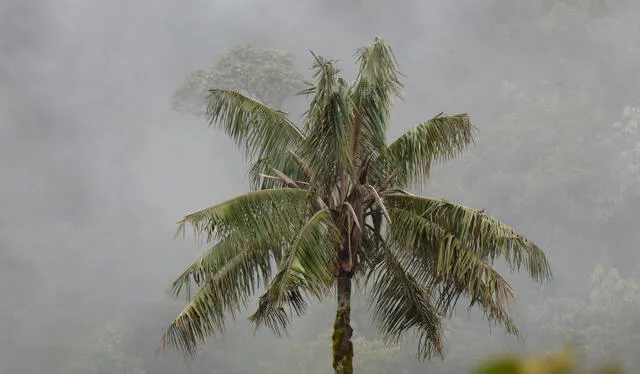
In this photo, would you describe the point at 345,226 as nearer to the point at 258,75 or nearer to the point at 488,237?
the point at 488,237

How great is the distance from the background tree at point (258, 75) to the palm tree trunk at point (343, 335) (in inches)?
1404

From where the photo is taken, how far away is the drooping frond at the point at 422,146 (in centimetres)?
801

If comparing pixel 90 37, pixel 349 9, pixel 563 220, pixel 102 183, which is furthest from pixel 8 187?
pixel 563 220

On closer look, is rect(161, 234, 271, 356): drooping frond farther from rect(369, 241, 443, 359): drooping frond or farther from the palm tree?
rect(369, 241, 443, 359): drooping frond

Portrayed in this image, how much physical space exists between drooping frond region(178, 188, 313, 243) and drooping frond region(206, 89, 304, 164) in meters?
0.63

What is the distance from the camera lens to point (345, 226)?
7766 millimetres

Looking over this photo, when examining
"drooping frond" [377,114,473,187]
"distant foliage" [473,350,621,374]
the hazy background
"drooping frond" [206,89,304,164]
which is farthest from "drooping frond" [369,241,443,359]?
the hazy background

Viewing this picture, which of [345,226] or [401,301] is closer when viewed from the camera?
[345,226]

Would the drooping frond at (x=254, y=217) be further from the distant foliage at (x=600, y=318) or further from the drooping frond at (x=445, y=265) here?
the distant foliage at (x=600, y=318)

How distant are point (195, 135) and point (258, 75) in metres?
21.5

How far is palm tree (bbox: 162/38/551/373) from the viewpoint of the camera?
7246 millimetres

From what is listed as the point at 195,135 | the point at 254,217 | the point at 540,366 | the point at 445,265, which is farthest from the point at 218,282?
the point at 195,135

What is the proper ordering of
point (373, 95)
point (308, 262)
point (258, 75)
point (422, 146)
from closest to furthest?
point (308, 262) < point (373, 95) < point (422, 146) < point (258, 75)

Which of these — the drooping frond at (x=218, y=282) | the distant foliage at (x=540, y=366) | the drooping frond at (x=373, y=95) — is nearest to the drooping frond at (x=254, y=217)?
the drooping frond at (x=218, y=282)
